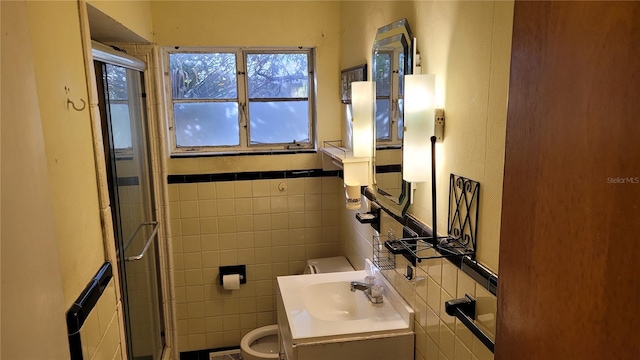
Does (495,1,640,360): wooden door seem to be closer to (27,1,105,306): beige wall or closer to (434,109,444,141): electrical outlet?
(434,109,444,141): electrical outlet

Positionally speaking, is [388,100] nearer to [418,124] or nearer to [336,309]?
[418,124]

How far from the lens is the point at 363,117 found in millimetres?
2127

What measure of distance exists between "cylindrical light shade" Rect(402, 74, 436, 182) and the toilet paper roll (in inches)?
67.1

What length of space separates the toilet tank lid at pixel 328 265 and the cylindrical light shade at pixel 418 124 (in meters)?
1.25

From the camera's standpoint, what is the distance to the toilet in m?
2.70

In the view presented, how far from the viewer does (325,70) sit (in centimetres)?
284

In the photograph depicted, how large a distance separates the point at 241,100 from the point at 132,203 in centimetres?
96

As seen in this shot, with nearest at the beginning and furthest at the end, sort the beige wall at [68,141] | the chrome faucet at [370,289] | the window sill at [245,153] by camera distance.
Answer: the beige wall at [68,141] → the chrome faucet at [370,289] → the window sill at [245,153]

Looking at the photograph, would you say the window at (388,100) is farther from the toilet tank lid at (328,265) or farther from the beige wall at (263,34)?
the toilet tank lid at (328,265)

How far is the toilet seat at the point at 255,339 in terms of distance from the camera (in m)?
2.62

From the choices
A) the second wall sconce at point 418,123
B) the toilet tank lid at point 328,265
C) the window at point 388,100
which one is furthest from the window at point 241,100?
the second wall sconce at point 418,123

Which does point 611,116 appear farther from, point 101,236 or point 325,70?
point 325,70

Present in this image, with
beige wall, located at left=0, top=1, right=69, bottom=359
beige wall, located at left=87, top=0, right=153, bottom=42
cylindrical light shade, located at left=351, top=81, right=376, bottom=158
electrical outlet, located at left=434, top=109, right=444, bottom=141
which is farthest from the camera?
cylindrical light shade, located at left=351, top=81, right=376, bottom=158

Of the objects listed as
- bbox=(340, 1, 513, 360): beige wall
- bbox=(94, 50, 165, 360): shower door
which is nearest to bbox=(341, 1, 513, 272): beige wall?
bbox=(340, 1, 513, 360): beige wall
